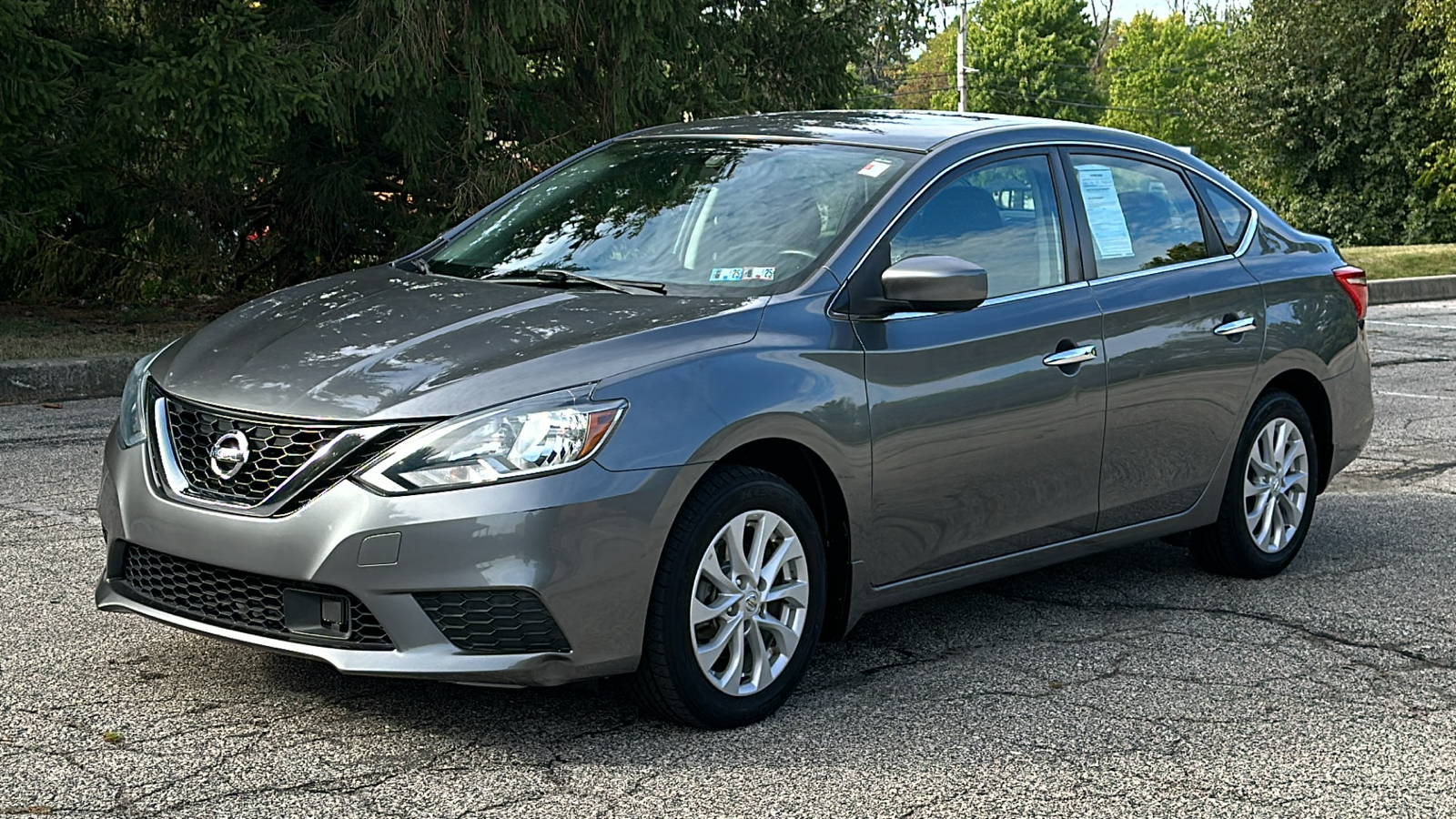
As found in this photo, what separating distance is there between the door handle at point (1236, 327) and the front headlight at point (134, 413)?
3486 mm

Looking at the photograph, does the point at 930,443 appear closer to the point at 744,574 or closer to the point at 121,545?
the point at 744,574

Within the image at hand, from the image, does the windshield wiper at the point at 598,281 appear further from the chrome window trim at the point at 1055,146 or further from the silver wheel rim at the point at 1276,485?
the silver wheel rim at the point at 1276,485

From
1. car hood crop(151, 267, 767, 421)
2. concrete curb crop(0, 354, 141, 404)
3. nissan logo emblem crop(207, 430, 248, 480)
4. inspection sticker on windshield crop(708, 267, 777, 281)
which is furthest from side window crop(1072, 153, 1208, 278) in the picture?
concrete curb crop(0, 354, 141, 404)

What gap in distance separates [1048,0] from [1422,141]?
58.8 meters

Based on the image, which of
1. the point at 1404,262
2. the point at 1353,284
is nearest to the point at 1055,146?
the point at 1353,284

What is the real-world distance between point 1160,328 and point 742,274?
160cm

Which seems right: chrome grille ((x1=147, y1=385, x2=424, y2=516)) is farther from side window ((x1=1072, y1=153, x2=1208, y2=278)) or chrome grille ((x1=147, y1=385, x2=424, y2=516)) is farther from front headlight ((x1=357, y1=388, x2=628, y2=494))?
side window ((x1=1072, y1=153, x2=1208, y2=278))

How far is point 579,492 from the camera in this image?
4.03 m

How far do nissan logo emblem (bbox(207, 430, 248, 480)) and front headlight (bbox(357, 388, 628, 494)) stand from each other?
354 millimetres

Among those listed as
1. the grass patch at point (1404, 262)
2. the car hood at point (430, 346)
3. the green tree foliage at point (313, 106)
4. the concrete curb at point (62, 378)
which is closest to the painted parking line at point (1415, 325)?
the grass patch at point (1404, 262)

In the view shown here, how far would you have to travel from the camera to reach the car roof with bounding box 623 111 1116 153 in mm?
5488

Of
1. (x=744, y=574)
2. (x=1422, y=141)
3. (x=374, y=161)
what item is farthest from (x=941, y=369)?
(x=1422, y=141)

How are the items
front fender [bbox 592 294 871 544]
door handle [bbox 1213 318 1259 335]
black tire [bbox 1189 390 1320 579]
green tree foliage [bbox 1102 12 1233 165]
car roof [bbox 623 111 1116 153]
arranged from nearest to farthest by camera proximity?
front fender [bbox 592 294 871 544] → car roof [bbox 623 111 1116 153] → door handle [bbox 1213 318 1259 335] → black tire [bbox 1189 390 1320 579] → green tree foliage [bbox 1102 12 1233 165]

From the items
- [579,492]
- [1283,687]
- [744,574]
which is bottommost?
[1283,687]
